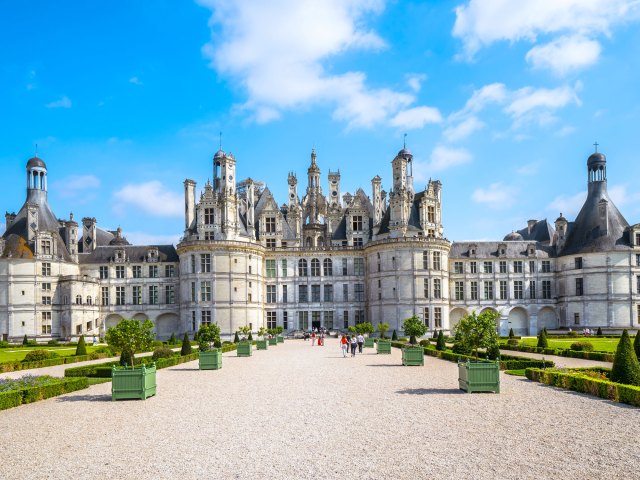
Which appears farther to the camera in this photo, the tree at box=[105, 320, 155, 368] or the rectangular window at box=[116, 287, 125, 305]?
the rectangular window at box=[116, 287, 125, 305]

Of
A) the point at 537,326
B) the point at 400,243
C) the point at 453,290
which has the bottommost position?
the point at 537,326

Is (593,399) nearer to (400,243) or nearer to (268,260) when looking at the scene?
(400,243)

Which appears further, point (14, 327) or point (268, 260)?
point (268, 260)

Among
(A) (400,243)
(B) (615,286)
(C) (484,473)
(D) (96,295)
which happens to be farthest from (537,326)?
(C) (484,473)

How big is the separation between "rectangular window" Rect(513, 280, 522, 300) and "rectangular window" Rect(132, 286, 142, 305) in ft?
151

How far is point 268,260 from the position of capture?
74000 mm

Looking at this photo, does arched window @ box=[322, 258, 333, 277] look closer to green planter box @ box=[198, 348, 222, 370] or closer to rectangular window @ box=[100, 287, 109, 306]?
rectangular window @ box=[100, 287, 109, 306]

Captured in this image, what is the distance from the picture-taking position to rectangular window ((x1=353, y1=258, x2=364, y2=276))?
73.8 metres

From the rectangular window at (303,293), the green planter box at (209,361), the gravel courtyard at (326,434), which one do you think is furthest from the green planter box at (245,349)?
the rectangular window at (303,293)

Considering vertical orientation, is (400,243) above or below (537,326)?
above

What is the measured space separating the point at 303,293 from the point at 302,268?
123 inches

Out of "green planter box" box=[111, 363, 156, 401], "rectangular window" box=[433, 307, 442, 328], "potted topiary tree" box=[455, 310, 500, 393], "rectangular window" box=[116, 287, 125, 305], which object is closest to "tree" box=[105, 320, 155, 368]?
"green planter box" box=[111, 363, 156, 401]

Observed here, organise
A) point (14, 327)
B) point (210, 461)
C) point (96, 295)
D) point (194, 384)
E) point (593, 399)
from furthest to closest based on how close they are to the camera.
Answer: point (96, 295)
point (14, 327)
point (194, 384)
point (593, 399)
point (210, 461)

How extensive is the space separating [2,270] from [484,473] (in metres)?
67.0
